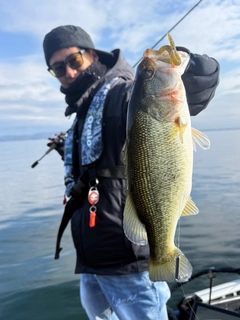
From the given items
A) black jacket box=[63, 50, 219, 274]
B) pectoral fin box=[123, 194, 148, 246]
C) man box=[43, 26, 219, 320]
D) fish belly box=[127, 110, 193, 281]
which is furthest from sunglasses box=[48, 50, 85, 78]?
pectoral fin box=[123, 194, 148, 246]

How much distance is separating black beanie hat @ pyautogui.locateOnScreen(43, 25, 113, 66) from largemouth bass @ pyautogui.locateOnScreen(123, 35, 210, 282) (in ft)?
5.36

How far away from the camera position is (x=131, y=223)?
1913mm

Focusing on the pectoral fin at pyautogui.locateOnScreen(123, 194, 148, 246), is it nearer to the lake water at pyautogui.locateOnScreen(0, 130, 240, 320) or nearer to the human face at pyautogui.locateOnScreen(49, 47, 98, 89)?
the human face at pyautogui.locateOnScreen(49, 47, 98, 89)

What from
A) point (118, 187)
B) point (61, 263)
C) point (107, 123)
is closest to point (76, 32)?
point (107, 123)

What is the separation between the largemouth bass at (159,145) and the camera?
1.75 meters

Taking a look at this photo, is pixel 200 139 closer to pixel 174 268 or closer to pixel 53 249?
pixel 174 268

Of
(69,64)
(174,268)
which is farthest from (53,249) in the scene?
(174,268)

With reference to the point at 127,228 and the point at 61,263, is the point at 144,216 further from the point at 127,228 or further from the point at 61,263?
the point at 61,263

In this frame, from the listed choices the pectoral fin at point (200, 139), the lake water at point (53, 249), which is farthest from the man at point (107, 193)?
the lake water at point (53, 249)

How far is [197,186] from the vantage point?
16.4m

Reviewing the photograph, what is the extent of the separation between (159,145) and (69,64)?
1.76m

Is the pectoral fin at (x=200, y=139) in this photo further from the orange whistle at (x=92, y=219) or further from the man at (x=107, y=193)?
the orange whistle at (x=92, y=219)

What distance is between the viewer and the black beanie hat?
327 centimetres

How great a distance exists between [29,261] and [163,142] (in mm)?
6961
